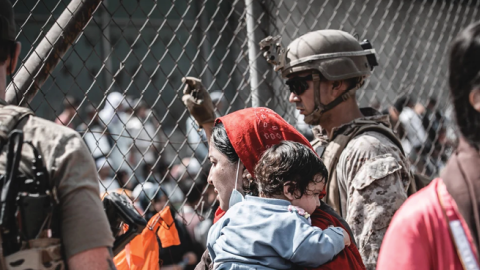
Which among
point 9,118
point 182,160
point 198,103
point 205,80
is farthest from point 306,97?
point 205,80

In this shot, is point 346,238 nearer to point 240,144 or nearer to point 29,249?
point 240,144

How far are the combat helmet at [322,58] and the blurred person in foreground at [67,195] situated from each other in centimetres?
171

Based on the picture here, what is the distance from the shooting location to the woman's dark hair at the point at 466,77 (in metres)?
1.46

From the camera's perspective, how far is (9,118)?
1.65 meters

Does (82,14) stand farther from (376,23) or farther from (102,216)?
(376,23)

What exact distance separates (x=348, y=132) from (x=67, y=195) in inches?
67.8

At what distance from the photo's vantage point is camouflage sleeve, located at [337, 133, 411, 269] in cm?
269

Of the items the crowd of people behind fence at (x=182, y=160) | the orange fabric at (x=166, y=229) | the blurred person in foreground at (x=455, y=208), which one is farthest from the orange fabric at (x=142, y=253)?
the blurred person in foreground at (x=455, y=208)

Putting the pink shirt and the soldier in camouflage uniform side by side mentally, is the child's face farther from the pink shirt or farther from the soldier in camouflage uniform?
the pink shirt

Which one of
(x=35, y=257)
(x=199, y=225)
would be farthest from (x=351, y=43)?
(x=199, y=225)

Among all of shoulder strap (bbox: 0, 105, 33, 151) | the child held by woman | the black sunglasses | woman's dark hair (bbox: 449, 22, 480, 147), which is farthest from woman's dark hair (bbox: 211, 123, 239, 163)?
woman's dark hair (bbox: 449, 22, 480, 147)

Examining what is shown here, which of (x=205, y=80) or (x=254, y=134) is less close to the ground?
(x=254, y=134)

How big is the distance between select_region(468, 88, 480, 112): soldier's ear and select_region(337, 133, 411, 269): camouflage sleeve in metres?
1.25

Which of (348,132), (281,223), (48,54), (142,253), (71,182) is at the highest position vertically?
(48,54)
